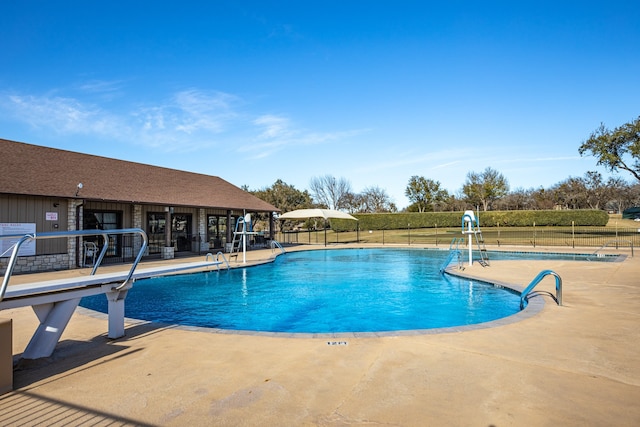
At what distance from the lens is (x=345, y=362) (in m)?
4.11

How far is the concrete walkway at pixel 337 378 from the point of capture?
2.88 m

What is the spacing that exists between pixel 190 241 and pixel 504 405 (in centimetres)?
2005

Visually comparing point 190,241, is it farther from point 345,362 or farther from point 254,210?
point 345,362

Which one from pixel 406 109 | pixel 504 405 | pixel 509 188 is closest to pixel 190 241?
pixel 406 109

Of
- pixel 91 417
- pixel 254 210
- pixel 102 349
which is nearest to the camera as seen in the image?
pixel 91 417

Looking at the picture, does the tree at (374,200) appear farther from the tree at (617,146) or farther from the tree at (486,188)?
the tree at (617,146)

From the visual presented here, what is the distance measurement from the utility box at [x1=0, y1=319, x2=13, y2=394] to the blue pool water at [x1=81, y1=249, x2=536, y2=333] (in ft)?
15.3

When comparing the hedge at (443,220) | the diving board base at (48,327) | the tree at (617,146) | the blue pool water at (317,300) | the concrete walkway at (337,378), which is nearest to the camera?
the concrete walkway at (337,378)

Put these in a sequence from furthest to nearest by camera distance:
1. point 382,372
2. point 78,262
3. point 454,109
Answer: point 454,109 → point 78,262 → point 382,372

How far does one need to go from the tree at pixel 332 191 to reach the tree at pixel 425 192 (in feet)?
35.5

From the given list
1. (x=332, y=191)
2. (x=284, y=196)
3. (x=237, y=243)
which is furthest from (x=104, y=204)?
(x=332, y=191)

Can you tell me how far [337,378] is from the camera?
3.66 m

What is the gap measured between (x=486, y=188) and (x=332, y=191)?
24.7 meters

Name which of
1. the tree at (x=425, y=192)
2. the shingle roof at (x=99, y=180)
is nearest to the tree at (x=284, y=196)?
the tree at (x=425, y=192)
